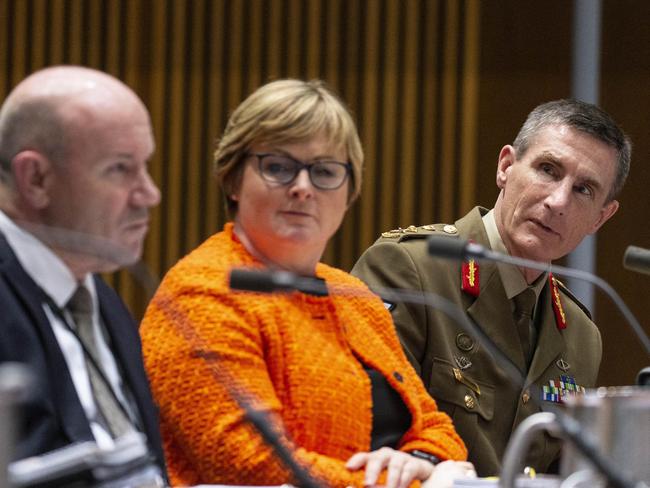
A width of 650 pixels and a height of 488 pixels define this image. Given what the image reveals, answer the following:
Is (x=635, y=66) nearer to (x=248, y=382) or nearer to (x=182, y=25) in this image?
(x=182, y=25)

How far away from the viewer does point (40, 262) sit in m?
2.00

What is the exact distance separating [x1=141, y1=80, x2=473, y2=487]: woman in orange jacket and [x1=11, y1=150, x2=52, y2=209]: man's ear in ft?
1.23

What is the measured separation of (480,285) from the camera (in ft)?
10.4

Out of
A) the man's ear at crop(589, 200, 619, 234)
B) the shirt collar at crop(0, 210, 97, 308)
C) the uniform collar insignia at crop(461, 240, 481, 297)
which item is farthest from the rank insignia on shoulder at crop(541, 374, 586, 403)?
the shirt collar at crop(0, 210, 97, 308)

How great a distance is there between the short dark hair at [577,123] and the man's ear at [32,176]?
5.15 ft

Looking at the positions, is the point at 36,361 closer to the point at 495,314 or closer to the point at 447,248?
the point at 447,248

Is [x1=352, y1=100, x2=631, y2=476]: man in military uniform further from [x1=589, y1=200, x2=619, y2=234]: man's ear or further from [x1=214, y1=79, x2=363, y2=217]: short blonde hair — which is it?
[x1=214, y1=79, x2=363, y2=217]: short blonde hair

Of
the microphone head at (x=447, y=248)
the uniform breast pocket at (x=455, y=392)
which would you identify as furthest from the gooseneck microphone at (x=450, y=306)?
the uniform breast pocket at (x=455, y=392)

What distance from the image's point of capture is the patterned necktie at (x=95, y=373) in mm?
1980

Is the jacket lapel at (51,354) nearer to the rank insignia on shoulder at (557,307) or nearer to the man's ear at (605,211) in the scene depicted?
the rank insignia on shoulder at (557,307)

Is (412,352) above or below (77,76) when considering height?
below

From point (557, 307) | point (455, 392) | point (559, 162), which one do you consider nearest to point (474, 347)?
point (455, 392)

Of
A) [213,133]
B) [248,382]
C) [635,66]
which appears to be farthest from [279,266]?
[635,66]

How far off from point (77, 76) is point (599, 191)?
162cm
